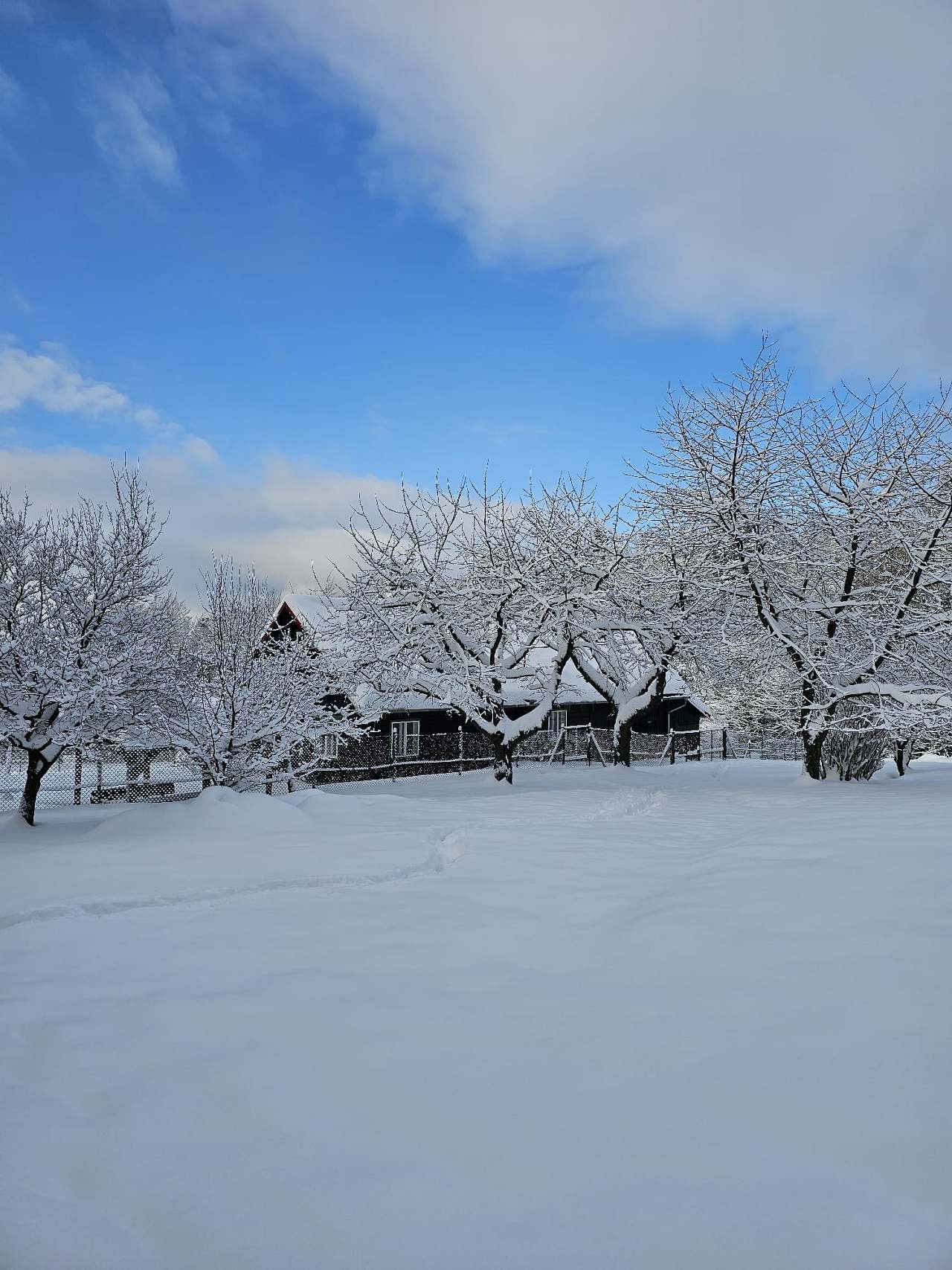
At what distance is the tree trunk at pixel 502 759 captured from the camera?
17031mm

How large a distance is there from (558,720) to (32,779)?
21.5 m

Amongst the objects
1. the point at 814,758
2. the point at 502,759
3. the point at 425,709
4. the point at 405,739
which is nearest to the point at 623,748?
the point at 502,759

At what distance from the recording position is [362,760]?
22.7 metres

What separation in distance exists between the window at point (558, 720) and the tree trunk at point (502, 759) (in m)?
13.4

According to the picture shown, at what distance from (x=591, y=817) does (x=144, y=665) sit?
7600 mm

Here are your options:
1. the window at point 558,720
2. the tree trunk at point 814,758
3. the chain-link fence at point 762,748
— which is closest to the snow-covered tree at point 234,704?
the tree trunk at point 814,758

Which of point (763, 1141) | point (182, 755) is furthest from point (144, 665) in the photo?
point (763, 1141)

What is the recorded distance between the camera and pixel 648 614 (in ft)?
55.8

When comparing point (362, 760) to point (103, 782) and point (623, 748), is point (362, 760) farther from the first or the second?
point (623, 748)

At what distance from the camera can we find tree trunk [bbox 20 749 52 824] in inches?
497

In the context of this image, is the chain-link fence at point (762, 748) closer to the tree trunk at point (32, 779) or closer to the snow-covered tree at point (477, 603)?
the snow-covered tree at point (477, 603)

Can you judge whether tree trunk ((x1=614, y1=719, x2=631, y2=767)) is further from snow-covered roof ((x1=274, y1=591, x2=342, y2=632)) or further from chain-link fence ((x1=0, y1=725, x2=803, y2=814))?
snow-covered roof ((x1=274, y1=591, x2=342, y2=632))

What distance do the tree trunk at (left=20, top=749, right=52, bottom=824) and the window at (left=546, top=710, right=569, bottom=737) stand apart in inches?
792

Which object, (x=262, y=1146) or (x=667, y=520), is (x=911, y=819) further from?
(x=667, y=520)
